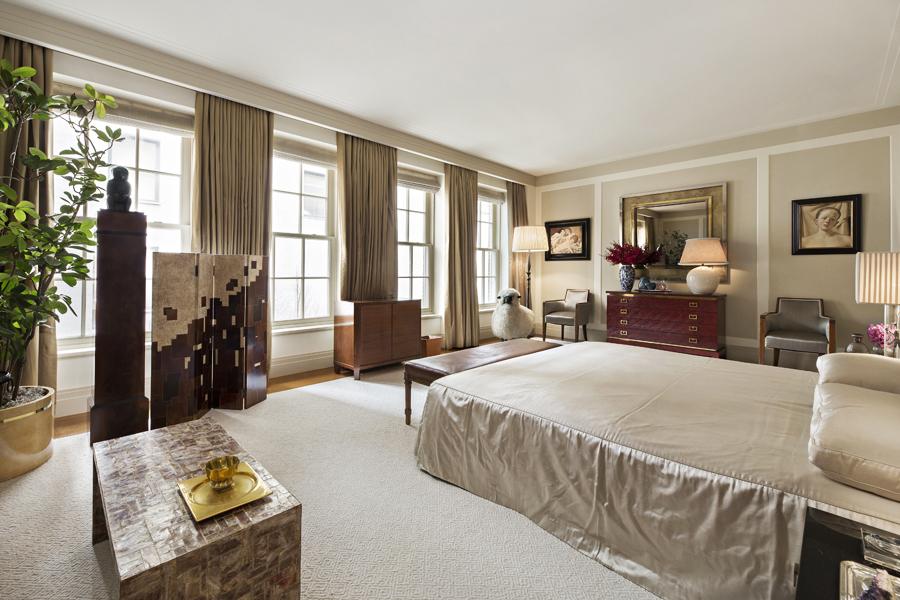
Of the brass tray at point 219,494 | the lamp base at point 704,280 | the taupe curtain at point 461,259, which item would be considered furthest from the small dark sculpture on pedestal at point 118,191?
the lamp base at point 704,280

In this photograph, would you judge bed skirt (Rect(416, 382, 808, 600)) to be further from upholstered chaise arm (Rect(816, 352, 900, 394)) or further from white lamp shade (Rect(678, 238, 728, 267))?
white lamp shade (Rect(678, 238, 728, 267))

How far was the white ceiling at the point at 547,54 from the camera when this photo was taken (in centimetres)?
263

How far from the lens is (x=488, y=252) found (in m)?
6.66

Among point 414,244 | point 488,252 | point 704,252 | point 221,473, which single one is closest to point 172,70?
point 414,244

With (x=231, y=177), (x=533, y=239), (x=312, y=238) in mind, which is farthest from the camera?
(x=533, y=239)

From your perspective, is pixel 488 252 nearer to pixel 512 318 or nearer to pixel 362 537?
pixel 512 318

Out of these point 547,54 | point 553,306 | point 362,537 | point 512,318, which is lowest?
point 362,537

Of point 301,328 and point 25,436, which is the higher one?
point 301,328

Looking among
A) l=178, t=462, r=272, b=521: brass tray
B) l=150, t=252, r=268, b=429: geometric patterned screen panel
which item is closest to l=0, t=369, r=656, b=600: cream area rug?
l=178, t=462, r=272, b=521: brass tray

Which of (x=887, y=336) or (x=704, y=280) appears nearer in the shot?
(x=887, y=336)

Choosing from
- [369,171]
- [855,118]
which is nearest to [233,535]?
[369,171]

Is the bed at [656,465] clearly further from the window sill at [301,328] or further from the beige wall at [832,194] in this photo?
the beige wall at [832,194]

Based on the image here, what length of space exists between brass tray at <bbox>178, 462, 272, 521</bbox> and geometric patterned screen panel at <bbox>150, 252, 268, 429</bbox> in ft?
6.01

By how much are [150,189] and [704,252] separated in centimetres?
568
